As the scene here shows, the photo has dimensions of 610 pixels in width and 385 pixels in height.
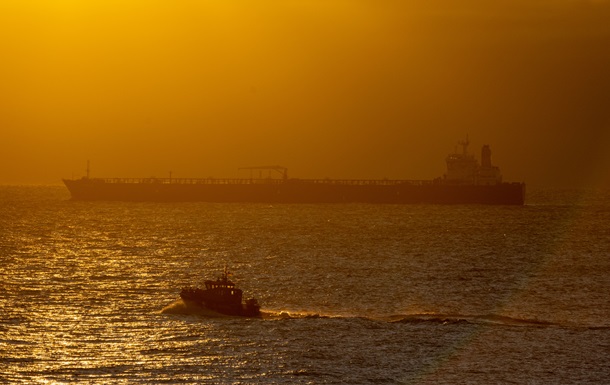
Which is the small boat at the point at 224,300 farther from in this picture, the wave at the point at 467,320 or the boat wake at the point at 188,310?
the wave at the point at 467,320

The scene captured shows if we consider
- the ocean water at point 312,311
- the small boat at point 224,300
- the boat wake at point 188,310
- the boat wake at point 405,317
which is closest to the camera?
the ocean water at point 312,311

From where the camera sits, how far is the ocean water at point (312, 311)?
129ft

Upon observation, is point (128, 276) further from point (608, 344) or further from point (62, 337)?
point (608, 344)

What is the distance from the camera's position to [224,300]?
168 feet

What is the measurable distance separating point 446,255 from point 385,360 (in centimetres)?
4857

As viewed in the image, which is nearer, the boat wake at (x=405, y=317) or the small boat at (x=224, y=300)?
the boat wake at (x=405, y=317)

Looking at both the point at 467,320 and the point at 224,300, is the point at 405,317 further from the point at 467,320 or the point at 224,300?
the point at 224,300

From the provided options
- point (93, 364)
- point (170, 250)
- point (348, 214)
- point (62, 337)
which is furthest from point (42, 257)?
point (348, 214)

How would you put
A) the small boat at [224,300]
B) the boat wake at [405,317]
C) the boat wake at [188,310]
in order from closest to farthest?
1. the boat wake at [405,317]
2. the small boat at [224,300]
3. the boat wake at [188,310]

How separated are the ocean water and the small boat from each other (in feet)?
2.53

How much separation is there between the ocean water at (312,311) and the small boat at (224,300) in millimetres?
770

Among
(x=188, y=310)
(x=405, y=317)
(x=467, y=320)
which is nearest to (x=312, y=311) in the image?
(x=405, y=317)

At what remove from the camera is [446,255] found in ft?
292

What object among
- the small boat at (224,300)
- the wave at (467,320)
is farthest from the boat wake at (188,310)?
the wave at (467,320)
